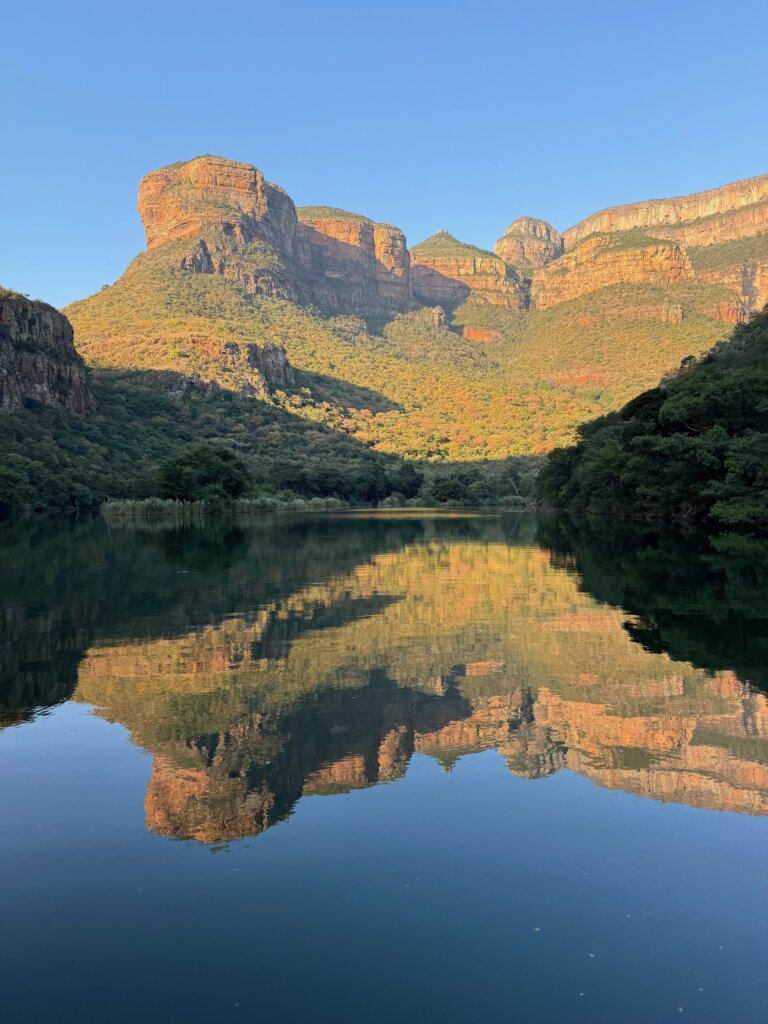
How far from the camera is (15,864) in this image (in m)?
6.27

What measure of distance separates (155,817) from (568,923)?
3.92 meters

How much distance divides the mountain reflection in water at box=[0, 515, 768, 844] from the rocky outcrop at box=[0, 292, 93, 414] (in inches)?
4450

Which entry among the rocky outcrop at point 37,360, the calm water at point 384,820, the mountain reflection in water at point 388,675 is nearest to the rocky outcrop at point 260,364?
the rocky outcrop at point 37,360

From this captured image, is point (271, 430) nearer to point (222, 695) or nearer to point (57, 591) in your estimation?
point (57, 591)

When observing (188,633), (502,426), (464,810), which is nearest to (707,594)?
(188,633)

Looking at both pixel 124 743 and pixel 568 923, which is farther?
pixel 124 743

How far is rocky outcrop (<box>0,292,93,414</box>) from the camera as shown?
409 feet

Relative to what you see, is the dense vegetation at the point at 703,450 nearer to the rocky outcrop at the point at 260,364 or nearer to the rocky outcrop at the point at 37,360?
the rocky outcrop at the point at 37,360

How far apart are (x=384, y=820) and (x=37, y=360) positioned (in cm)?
13757

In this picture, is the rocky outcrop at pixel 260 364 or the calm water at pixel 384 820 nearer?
the calm water at pixel 384 820

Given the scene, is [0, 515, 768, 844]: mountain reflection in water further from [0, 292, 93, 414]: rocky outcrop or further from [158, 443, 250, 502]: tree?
[0, 292, 93, 414]: rocky outcrop

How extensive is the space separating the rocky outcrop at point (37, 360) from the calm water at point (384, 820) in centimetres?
12296

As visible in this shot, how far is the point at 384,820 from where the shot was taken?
23.2 ft

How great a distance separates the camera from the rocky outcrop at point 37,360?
12475 cm
